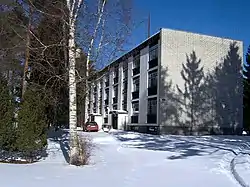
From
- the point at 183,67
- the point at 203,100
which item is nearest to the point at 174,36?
the point at 183,67

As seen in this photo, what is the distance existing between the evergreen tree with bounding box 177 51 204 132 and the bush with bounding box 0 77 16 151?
1146 inches

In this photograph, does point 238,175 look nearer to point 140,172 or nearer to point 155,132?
point 140,172

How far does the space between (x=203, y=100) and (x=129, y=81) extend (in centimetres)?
1214

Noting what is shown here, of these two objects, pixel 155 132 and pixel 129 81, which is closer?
pixel 155 132

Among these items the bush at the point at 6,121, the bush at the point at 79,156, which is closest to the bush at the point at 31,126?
the bush at the point at 6,121

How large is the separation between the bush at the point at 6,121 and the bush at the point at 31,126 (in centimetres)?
32

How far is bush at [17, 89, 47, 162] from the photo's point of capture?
43.4 ft

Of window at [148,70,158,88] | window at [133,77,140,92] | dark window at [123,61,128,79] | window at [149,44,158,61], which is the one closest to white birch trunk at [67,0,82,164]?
window at [148,70,158,88]

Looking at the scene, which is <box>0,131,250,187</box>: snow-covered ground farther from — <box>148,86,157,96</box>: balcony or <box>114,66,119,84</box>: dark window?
<box>114,66,119,84</box>: dark window

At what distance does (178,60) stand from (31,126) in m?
30.0

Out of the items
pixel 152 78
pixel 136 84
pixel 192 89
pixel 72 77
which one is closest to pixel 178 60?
A: pixel 192 89

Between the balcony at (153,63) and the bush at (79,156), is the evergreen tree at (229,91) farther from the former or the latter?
the bush at (79,156)

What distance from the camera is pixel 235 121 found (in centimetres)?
4403

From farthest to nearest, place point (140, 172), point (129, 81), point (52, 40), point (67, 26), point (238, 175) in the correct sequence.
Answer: point (129, 81)
point (52, 40)
point (67, 26)
point (140, 172)
point (238, 175)
